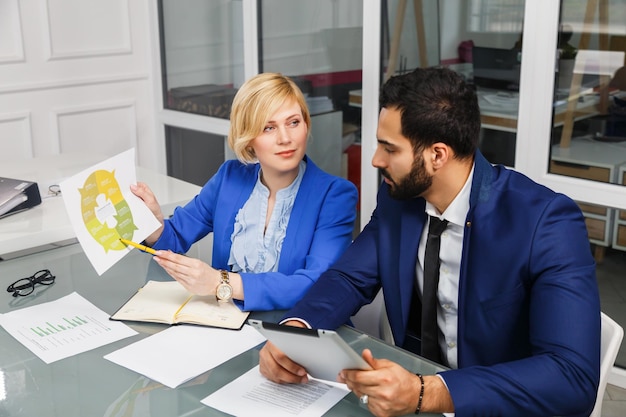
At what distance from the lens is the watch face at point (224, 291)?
1.74m

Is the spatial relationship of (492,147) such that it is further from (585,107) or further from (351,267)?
(351,267)

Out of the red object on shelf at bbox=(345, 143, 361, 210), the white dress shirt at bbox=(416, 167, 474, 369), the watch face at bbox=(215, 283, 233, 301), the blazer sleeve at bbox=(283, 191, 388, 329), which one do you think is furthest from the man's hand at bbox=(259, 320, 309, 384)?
the red object on shelf at bbox=(345, 143, 361, 210)

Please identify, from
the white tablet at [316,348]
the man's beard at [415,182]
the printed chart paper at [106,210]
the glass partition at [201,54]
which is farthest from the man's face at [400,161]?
the glass partition at [201,54]

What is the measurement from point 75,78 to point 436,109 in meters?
2.88

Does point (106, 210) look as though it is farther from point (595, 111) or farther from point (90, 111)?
point (90, 111)

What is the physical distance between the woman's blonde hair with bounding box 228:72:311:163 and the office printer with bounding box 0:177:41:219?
2.88 feet

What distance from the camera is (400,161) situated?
164cm

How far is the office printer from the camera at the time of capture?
2.38 metres

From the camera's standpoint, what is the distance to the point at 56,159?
316 cm

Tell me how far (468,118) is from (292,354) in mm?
676

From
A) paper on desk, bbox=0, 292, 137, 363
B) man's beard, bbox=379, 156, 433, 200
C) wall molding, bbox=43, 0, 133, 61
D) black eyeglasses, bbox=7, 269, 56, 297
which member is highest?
wall molding, bbox=43, 0, 133, 61

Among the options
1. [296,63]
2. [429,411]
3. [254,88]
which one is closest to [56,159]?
[296,63]

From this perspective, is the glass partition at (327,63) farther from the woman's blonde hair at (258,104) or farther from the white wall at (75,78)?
the woman's blonde hair at (258,104)

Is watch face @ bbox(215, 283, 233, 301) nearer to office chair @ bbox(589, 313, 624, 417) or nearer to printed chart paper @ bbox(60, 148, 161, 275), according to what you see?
printed chart paper @ bbox(60, 148, 161, 275)
